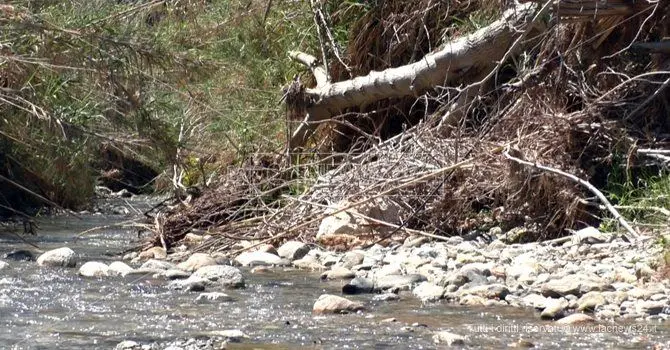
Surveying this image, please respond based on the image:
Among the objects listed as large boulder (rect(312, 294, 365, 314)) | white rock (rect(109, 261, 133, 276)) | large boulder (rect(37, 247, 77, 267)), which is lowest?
large boulder (rect(312, 294, 365, 314))

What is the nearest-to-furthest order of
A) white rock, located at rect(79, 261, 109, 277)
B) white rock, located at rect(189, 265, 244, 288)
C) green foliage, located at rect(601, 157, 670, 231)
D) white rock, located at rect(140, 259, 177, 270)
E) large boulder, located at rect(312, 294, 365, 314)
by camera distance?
large boulder, located at rect(312, 294, 365, 314) < white rock, located at rect(189, 265, 244, 288) < green foliage, located at rect(601, 157, 670, 231) < white rock, located at rect(79, 261, 109, 277) < white rock, located at rect(140, 259, 177, 270)

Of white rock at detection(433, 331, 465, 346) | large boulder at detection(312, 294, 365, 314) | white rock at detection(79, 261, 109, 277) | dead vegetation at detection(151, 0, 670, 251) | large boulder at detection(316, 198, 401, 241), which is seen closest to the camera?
white rock at detection(433, 331, 465, 346)

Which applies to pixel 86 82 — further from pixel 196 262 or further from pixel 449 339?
pixel 449 339

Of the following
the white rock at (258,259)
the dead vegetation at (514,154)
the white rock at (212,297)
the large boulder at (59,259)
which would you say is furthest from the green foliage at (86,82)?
the dead vegetation at (514,154)

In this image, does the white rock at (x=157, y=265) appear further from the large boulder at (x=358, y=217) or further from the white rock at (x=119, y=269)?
the large boulder at (x=358, y=217)

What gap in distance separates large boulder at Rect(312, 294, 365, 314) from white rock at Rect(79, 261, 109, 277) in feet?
6.60

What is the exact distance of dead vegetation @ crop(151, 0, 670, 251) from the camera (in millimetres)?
8016

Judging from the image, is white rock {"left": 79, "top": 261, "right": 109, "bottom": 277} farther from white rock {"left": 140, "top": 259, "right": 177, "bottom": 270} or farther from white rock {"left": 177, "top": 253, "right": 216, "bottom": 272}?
white rock {"left": 177, "top": 253, "right": 216, "bottom": 272}

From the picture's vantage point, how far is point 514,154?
7.93 m

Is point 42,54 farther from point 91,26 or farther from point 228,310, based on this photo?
point 228,310

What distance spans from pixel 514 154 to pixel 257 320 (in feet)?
8.99

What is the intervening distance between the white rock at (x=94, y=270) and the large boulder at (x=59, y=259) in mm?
329

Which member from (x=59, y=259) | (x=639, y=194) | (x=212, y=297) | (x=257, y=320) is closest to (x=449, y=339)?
(x=257, y=320)

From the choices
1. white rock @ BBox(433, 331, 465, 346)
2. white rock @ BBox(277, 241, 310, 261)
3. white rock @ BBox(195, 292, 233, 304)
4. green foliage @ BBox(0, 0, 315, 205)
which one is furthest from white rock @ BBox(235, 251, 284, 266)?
white rock @ BBox(433, 331, 465, 346)
